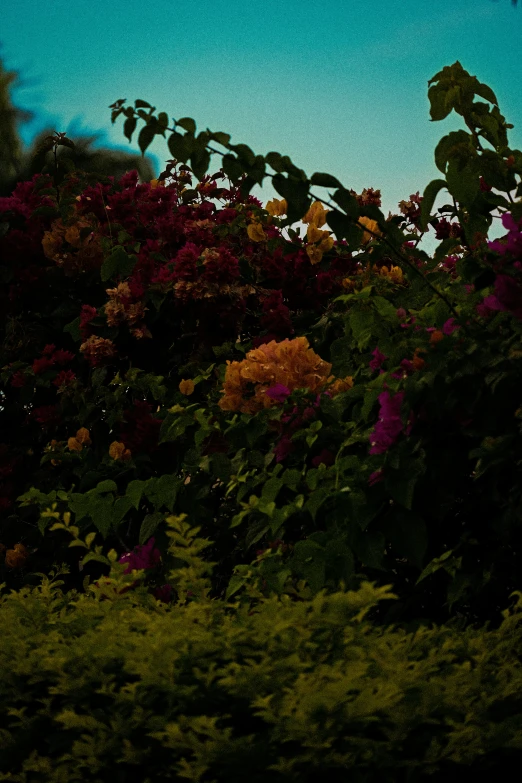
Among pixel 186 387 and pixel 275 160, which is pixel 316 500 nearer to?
pixel 275 160

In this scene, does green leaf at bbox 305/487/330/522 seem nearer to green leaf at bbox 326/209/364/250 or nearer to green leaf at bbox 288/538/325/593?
green leaf at bbox 288/538/325/593

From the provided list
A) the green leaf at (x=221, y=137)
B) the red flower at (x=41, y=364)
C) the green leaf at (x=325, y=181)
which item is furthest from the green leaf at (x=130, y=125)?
the red flower at (x=41, y=364)

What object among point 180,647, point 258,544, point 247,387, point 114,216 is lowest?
point 180,647

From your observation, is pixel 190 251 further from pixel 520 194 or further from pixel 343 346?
pixel 520 194

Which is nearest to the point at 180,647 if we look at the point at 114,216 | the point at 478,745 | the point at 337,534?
the point at 478,745

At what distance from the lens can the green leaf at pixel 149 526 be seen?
11.1 feet

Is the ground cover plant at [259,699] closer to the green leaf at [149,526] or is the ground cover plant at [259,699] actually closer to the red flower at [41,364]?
the green leaf at [149,526]

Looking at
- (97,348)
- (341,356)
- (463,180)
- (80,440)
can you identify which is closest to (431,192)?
(463,180)

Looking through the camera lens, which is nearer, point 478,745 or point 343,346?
point 478,745

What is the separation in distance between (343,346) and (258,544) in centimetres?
79

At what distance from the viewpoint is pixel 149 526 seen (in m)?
3.43

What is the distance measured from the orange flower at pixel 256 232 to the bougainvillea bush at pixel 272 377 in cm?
1

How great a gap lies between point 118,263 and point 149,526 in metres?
1.41

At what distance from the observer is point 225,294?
13.4ft
